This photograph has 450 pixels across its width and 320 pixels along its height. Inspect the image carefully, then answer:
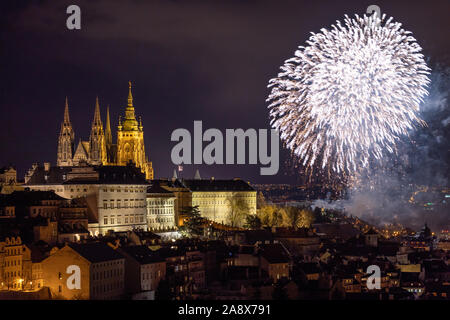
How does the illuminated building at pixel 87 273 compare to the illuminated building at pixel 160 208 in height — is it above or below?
below

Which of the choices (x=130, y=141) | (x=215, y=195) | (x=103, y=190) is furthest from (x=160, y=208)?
(x=130, y=141)

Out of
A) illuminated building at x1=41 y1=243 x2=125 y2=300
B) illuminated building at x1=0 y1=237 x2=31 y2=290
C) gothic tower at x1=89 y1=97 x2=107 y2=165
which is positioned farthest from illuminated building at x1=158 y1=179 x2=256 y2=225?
illuminated building at x1=41 y1=243 x2=125 y2=300

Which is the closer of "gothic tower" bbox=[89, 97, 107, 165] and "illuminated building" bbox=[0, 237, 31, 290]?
"illuminated building" bbox=[0, 237, 31, 290]

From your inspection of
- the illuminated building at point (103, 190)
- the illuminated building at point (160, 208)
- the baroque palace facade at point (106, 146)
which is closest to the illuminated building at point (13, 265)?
the illuminated building at point (103, 190)

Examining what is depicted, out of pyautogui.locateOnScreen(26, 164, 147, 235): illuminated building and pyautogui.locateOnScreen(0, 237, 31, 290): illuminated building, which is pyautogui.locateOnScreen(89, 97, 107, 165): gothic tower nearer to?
pyautogui.locateOnScreen(26, 164, 147, 235): illuminated building

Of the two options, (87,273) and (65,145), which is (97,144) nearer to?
(65,145)

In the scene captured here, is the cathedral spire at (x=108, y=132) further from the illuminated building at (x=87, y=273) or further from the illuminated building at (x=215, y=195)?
the illuminated building at (x=87, y=273)

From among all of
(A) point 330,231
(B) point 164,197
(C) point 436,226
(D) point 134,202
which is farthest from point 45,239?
(C) point 436,226
